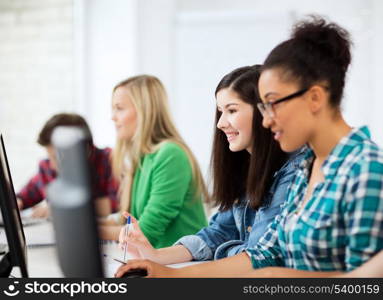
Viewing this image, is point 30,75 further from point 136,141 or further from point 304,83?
point 304,83

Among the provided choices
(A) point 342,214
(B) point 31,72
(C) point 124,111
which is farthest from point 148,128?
(B) point 31,72

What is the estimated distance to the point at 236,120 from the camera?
56.4 inches

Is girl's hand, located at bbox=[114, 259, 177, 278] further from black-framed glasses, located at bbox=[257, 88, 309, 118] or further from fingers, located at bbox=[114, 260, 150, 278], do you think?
black-framed glasses, located at bbox=[257, 88, 309, 118]

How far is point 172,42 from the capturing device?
3.88 metres

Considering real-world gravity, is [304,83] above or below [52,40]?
below

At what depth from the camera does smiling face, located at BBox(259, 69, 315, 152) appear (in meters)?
1.05

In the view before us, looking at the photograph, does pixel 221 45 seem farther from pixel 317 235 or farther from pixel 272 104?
pixel 317 235

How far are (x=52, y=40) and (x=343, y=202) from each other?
10.4 feet

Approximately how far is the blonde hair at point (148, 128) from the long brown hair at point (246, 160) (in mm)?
605

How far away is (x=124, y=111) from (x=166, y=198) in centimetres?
46

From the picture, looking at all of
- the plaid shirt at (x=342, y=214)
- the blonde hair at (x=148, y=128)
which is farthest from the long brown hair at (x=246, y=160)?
the blonde hair at (x=148, y=128)

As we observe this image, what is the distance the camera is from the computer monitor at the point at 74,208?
67 centimetres

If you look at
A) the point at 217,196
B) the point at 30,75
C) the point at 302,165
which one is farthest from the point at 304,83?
the point at 30,75

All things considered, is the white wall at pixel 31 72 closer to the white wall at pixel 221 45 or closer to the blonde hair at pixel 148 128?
the white wall at pixel 221 45
